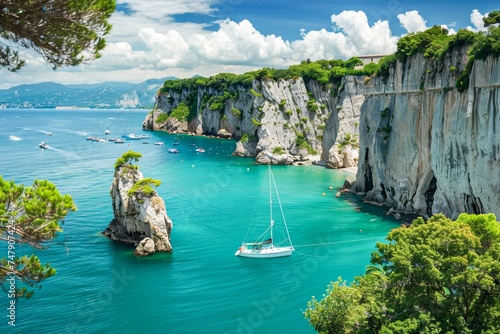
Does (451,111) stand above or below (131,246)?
above

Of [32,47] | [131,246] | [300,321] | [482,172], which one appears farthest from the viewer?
[131,246]

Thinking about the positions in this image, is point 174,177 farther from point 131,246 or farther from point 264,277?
point 264,277

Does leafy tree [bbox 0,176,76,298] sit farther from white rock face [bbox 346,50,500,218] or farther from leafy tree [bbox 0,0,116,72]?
white rock face [bbox 346,50,500,218]

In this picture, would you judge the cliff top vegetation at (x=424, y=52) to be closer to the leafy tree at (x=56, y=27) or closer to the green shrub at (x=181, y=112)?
the leafy tree at (x=56, y=27)

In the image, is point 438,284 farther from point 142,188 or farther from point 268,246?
point 142,188

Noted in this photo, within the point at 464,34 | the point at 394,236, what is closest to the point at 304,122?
the point at 464,34

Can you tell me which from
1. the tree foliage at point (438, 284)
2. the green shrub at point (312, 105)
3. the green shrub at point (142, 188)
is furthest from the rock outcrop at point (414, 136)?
the green shrub at point (142, 188)
